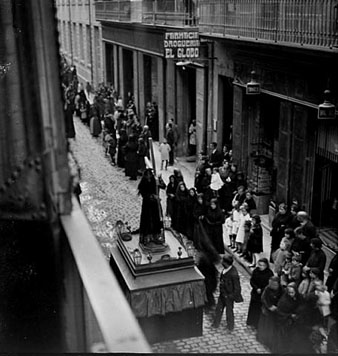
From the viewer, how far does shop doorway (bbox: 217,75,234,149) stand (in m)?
15.1

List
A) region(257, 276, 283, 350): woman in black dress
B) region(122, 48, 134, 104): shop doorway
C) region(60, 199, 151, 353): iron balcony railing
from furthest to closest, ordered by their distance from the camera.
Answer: region(122, 48, 134, 104): shop doorway, region(257, 276, 283, 350): woman in black dress, region(60, 199, 151, 353): iron balcony railing

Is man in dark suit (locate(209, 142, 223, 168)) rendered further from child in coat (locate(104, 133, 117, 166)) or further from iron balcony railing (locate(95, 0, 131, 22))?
iron balcony railing (locate(95, 0, 131, 22))

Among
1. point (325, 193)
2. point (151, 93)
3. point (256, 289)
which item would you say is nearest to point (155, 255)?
point (256, 289)

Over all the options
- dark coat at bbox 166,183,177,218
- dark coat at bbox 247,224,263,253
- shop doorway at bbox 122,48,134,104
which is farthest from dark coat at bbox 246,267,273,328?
shop doorway at bbox 122,48,134,104

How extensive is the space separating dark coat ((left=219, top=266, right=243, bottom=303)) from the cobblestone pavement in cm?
45

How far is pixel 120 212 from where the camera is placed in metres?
13.0

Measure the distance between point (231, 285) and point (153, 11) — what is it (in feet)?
43.3

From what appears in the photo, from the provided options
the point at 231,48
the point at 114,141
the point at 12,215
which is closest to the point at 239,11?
the point at 231,48

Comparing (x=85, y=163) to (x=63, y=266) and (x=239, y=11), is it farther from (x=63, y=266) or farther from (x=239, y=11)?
(x=63, y=266)

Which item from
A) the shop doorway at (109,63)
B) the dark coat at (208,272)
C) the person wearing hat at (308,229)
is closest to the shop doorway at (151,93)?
the shop doorway at (109,63)

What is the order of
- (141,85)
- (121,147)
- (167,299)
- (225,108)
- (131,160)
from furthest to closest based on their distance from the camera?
(141,85)
(121,147)
(131,160)
(225,108)
(167,299)

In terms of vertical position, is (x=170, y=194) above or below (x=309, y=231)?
below

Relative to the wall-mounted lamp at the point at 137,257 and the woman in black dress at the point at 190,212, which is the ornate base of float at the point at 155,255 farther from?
the woman in black dress at the point at 190,212

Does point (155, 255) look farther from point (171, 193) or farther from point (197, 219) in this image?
point (171, 193)
